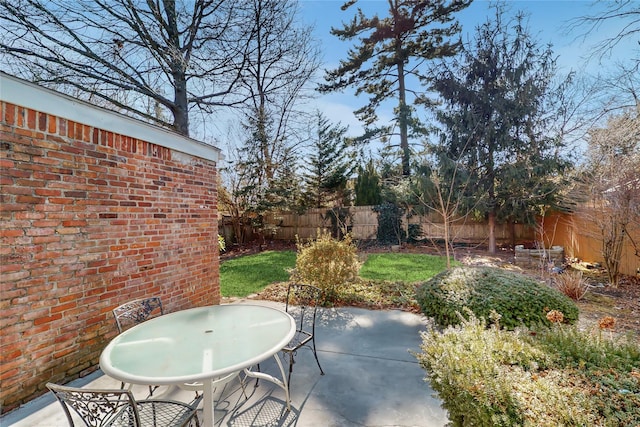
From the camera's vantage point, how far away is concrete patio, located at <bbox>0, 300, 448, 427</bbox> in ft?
6.50

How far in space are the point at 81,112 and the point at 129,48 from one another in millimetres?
6093

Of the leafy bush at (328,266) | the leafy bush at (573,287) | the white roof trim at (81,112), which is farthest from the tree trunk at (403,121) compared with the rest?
the white roof trim at (81,112)

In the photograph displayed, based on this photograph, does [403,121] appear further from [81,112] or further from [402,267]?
[81,112]

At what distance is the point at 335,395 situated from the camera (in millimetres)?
2277

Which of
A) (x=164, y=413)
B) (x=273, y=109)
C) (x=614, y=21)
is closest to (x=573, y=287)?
(x=614, y=21)

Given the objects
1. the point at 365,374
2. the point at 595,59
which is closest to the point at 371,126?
the point at 595,59

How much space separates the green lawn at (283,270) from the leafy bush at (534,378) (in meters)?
3.63

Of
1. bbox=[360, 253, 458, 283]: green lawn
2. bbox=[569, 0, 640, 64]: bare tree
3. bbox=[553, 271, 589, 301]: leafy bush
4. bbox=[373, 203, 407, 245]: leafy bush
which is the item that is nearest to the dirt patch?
bbox=[553, 271, 589, 301]: leafy bush

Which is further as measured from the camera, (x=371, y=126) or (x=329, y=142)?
(x=371, y=126)

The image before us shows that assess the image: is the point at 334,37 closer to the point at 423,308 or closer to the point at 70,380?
the point at 423,308

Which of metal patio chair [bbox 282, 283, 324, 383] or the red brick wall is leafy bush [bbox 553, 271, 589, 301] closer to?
metal patio chair [bbox 282, 283, 324, 383]

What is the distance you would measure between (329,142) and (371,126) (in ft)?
8.74

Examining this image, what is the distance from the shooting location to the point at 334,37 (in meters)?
12.4

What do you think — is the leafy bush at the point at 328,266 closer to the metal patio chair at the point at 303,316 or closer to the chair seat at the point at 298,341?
the metal patio chair at the point at 303,316
